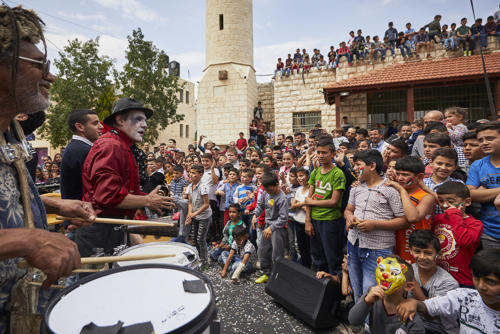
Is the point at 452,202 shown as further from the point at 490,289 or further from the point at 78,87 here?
the point at 78,87

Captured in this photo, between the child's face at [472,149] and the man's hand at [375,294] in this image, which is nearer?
the man's hand at [375,294]

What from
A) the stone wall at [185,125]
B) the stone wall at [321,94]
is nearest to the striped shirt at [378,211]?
the stone wall at [321,94]

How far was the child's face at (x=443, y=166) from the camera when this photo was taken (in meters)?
2.81

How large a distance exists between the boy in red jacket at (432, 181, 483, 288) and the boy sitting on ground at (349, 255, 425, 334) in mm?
442

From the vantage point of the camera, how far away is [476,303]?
1.80 m

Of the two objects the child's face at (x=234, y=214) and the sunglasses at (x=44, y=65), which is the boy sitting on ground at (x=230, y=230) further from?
the sunglasses at (x=44, y=65)

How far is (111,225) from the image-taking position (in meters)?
2.33

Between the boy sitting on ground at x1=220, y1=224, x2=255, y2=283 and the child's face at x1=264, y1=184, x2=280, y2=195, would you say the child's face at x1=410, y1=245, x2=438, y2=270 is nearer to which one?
the child's face at x1=264, y1=184, x2=280, y2=195

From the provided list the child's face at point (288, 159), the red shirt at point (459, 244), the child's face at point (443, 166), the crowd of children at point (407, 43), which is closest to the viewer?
the red shirt at point (459, 244)

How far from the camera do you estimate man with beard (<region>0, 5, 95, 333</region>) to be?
0.97 m

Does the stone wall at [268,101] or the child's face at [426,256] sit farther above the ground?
→ the stone wall at [268,101]

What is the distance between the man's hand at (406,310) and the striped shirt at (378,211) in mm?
765

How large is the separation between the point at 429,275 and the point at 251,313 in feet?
6.74

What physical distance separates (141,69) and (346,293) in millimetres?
15578
